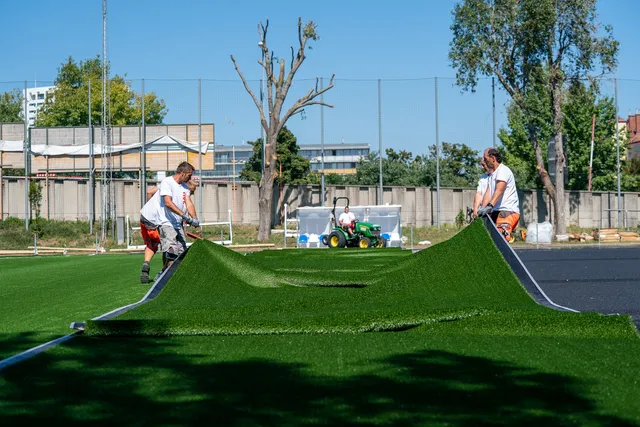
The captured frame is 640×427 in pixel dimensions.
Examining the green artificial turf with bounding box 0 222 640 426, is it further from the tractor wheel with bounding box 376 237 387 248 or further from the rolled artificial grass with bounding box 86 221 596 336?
the tractor wheel with bounding box 376 237 387 248

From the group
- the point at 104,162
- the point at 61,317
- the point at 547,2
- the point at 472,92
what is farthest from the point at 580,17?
the point at 61,317

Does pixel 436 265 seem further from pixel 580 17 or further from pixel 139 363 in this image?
pixel 580 17

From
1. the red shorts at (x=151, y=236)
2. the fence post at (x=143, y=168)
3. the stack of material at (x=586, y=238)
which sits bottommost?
the stack of material at (x=586, y=238)

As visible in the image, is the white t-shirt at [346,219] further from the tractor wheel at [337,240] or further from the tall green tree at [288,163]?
the tall green tree at [288,163]

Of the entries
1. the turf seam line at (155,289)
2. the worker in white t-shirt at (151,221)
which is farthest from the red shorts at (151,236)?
the turf seam line at (155,289)

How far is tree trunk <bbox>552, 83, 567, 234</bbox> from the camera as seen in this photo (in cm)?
3425

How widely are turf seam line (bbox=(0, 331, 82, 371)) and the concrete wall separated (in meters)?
25.1

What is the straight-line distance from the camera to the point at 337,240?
24656 mm

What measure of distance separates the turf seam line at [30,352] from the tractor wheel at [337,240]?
1840cm

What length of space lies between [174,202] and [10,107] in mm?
61687

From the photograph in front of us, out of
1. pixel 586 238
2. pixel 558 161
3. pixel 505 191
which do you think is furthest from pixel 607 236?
pixel 505 191

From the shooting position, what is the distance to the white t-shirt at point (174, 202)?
434 inches

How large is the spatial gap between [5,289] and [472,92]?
92.6 ft

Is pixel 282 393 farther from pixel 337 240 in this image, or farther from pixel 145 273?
pixel 337 240
